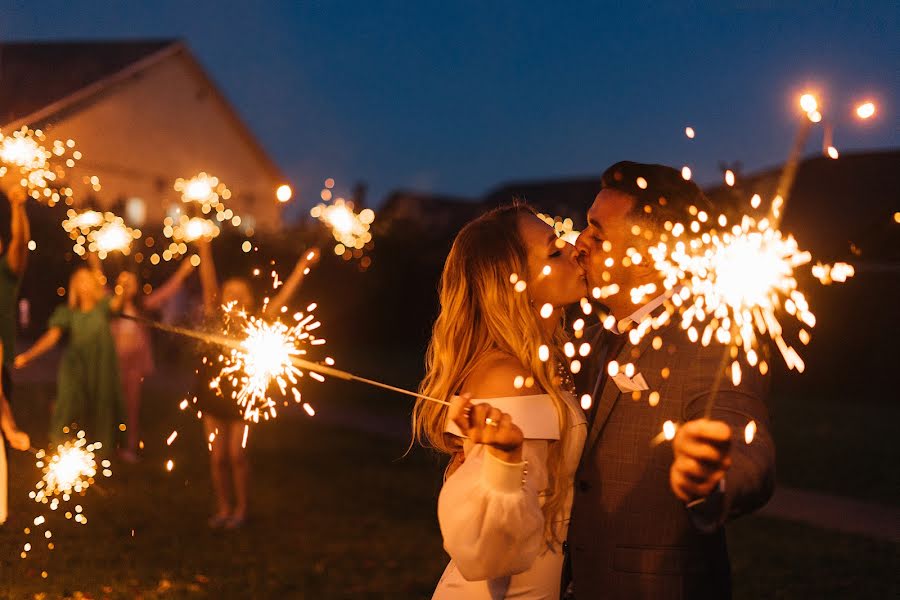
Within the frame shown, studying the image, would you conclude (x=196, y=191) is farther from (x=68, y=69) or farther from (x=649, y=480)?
(x=68, y=69)

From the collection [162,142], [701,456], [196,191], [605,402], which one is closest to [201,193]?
[196,191]

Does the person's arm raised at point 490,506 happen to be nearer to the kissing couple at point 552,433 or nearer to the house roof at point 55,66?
the kissing couple at point 552,433

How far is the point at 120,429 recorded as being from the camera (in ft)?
34.7

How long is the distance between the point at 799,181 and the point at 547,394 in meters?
16.5

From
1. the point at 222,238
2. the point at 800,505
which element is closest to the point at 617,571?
the point at 800,505

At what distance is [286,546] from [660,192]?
18.5 feet

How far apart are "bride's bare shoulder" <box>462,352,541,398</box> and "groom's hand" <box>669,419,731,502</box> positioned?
875mm

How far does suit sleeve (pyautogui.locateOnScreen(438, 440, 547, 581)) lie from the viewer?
2643 mm

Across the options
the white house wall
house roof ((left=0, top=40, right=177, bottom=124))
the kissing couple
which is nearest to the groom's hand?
the kissing couple

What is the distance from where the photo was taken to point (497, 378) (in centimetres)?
311

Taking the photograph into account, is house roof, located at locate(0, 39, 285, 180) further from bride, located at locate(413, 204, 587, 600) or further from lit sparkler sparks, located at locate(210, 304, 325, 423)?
bride, located at locate(413, 204, 587, 600)

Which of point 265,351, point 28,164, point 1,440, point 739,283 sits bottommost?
point 1,440

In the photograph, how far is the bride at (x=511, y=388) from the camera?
271 cm

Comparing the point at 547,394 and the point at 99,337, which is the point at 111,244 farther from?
the point at 547,394
